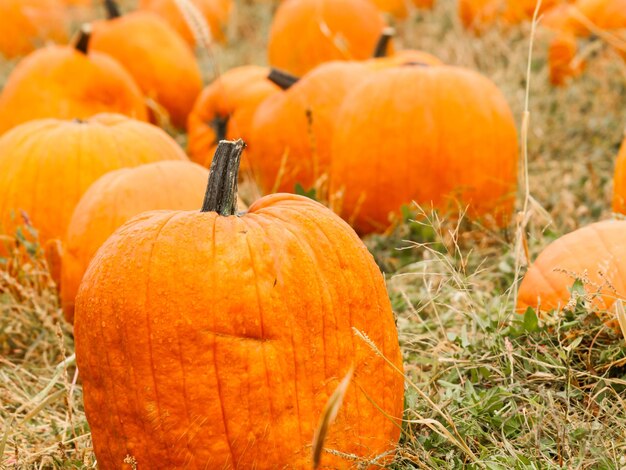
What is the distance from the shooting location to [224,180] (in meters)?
2.46

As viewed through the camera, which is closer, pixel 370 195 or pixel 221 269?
pixel 221 269

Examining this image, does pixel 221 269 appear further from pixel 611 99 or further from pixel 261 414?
pixel 611 99

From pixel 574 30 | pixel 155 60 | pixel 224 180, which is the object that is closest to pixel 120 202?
pixel 224 180

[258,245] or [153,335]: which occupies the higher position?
[258,245]

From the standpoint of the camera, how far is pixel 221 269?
2.28 m

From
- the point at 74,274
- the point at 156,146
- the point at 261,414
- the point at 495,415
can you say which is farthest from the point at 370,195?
the point at 261,414

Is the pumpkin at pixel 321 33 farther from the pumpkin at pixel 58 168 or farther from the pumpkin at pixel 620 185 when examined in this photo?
the pumpkin at pixel 620 185

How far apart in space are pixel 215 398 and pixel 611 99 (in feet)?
15.7

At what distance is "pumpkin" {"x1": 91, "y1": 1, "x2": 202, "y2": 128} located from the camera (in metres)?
6.66

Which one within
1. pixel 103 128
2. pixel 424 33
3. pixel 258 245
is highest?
pixel 258 245

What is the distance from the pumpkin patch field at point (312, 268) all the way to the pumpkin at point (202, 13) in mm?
2523

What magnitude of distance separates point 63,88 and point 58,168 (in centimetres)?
140

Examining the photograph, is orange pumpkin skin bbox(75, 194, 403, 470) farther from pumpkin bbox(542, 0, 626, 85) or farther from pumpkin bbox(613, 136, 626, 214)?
pumpkin bbox(542, 0, 626, 85)

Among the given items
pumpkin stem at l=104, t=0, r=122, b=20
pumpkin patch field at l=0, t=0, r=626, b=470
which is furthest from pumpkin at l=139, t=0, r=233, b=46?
pumpkin patch field at l=0, t=0, r=626, b=470
